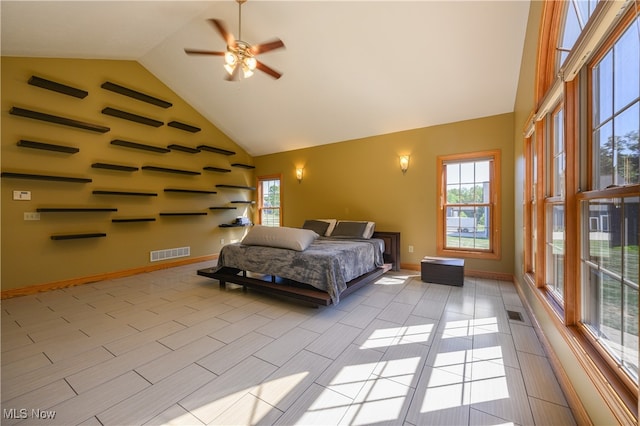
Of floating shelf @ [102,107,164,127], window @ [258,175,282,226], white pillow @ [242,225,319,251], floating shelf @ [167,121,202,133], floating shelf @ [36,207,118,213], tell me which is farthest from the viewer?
window @ [258,175,282,226]

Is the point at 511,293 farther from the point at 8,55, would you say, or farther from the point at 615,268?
the point at 8,55

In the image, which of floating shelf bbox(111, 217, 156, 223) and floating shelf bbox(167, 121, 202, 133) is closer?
floating shelf bbox(111, 217, 156, 223)

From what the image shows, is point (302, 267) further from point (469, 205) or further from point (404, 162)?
point (469, 205)

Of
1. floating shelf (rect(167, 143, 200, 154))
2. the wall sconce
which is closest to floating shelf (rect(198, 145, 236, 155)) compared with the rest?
floating shelf (rect(167, 143, 200, 154))

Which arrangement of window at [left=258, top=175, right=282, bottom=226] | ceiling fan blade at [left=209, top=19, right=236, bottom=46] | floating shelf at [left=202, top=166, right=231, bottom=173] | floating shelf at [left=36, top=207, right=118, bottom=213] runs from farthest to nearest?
window at [left=258, top=175, right=282, bottom=226]
floating shelf at [left=202, top=166, right=231, bottom=173]
floating shelf at [left=36, top=207, right=118, bottom=213]
ceiling fan blade at [left=209, top=19, right=236, bottom=46]

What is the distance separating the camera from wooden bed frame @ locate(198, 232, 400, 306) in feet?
9.29

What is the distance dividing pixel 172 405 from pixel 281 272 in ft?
5.80

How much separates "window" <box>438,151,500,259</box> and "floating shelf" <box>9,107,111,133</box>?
5748 mm

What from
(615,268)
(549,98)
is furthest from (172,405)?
(549,98)

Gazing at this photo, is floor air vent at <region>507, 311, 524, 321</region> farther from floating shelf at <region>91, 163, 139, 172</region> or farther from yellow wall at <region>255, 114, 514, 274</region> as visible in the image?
floating shelf at <region>91, 163, 139, 172</region>

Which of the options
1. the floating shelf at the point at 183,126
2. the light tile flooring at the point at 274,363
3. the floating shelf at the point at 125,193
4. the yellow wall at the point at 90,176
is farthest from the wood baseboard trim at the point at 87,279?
the floating shelf at the point at 183,126

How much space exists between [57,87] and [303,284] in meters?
4.51

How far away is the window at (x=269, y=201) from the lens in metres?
6.77

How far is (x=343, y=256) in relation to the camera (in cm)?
318
